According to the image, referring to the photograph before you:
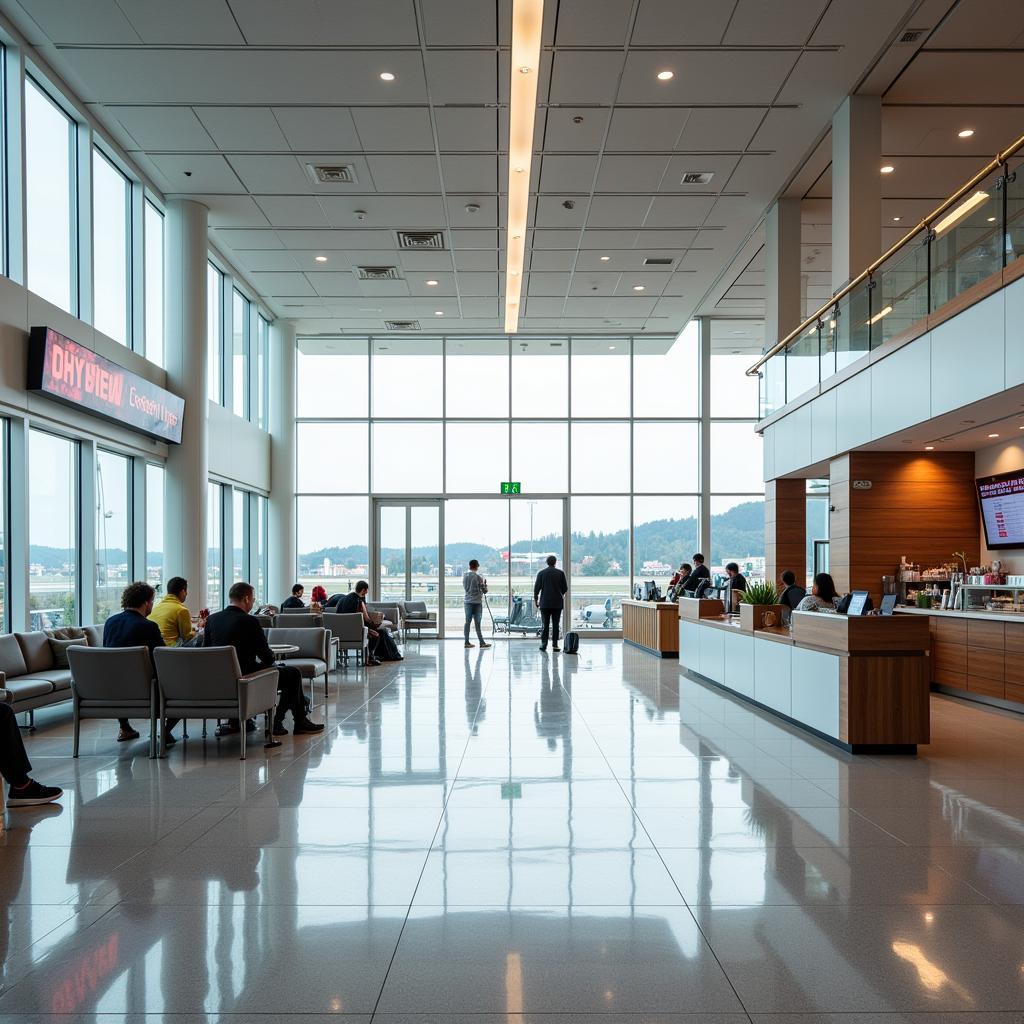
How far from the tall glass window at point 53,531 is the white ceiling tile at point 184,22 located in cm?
395

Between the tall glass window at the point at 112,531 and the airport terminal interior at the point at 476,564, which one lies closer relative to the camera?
the airport terminal interior at the point at 476,564

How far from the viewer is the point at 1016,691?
8.66 metres

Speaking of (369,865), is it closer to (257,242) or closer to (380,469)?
(257,242)

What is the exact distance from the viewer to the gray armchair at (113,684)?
6.73 m

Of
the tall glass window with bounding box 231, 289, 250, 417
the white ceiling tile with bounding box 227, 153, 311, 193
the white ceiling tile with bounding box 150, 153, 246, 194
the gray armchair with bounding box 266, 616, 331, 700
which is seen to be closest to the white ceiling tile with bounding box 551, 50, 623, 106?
the white ceiling tile with bounding box 227, 153, 311, 193

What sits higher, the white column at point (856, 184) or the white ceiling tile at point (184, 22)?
the white ceiling tile at point (184, 22)

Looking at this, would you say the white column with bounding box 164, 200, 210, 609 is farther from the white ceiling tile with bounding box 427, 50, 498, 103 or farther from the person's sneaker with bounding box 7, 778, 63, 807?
the person's sneaker with bounding box 7, 778, 63, 807

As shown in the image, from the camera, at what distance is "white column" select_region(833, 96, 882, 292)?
32.2ft

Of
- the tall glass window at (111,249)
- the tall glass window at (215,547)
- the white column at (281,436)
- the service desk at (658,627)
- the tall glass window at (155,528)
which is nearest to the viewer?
the tall glass window at (111,249)

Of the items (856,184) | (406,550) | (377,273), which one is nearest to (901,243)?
(856,184)

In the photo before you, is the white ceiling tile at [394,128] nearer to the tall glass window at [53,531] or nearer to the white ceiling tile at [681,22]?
the white ceiling tile at [681,22]

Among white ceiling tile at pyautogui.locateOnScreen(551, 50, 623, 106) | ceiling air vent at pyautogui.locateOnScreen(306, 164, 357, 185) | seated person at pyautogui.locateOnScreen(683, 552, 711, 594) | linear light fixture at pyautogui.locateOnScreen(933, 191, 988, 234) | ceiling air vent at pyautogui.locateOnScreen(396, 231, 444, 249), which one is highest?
white ceiling tile at pyautogui.locateOnScreen(551, 50, 623, 106)

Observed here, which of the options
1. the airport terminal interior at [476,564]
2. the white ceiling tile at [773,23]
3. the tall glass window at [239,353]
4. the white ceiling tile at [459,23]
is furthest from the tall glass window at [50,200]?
the white ceiling tile at [773,23]

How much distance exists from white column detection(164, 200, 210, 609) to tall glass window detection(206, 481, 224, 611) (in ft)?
8.25
